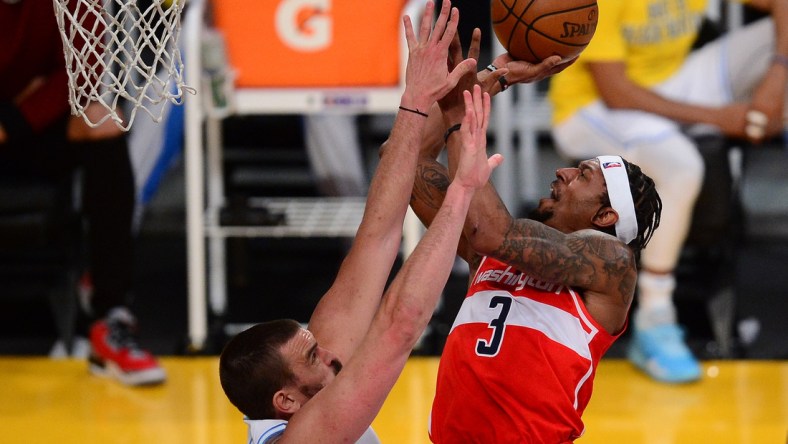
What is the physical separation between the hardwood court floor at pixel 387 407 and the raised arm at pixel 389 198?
1491 mm

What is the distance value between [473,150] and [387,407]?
7.95 feet

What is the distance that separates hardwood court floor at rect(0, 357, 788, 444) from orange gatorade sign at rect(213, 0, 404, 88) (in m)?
1.20

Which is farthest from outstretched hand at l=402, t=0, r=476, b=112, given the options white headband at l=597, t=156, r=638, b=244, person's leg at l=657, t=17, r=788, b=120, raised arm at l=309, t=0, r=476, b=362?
person's leg at l=657, t=17, r=788, b=120

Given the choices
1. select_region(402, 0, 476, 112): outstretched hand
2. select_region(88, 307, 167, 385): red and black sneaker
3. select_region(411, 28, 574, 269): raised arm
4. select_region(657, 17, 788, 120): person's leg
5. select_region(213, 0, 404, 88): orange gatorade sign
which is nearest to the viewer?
select_region(402, 0, 476, 112): outstretched hand

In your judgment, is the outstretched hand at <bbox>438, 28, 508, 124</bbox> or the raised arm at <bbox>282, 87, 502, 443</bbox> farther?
the outstretched hand at <bbox>438, 28, 508, 124</bbox>

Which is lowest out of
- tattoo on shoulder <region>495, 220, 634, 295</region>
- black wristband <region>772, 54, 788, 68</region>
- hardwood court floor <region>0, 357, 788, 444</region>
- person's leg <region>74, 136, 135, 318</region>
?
hardwood court floor <region>0, 357, 788, 444</region>

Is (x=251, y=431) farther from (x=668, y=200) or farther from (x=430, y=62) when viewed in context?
(x=668, y=200)

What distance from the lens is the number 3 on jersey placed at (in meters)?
3.26

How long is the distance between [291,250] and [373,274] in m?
3.57

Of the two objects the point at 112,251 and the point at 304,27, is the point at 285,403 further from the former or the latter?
the point at 304,27

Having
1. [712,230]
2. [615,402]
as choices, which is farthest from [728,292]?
[615,402]

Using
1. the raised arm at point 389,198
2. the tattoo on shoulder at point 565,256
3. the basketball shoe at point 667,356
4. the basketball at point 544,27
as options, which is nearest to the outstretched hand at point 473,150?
the raised arm at point 389,198

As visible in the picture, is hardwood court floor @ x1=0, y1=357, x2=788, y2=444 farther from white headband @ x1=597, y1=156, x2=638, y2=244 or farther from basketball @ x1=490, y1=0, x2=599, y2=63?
basketball @ x1=490, y1=0, x2=599, y2=63

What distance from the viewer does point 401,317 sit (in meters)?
2.73
